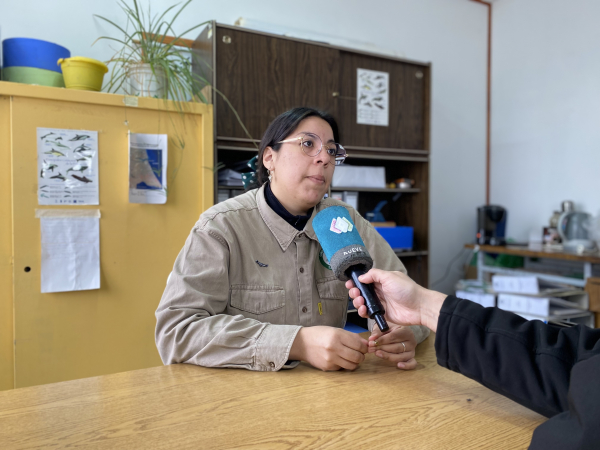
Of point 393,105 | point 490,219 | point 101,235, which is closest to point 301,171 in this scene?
point 101,235

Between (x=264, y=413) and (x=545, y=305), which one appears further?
(x=545, y=305)

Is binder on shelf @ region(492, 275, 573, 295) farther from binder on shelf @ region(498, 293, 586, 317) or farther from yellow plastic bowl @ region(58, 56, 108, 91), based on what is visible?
yellow plastic bowl @ region(58, 56, 108, 91)

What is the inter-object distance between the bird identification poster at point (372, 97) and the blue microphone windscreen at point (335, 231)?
1.91 m

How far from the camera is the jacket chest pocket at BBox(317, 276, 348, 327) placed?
50.7 inches

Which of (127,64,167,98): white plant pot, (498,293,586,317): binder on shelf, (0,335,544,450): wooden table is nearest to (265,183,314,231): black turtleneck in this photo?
(0,335,544,450): wooden table

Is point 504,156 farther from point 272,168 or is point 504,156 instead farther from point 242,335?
point 242,335

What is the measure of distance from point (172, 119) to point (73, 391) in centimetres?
158

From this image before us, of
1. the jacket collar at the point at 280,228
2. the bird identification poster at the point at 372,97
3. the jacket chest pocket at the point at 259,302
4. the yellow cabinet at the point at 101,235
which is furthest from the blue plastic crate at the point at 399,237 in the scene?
the jacket chest pocket at the point at 259,302

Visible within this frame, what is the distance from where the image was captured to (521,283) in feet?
8.95

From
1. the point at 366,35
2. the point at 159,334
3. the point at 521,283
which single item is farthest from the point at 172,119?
the point at 521,283

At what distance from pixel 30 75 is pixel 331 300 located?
179cm

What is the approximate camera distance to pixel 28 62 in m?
2.04

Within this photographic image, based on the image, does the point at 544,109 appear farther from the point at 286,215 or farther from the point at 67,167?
the point at 67,167

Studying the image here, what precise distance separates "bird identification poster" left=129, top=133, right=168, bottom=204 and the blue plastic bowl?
58 centimetres
